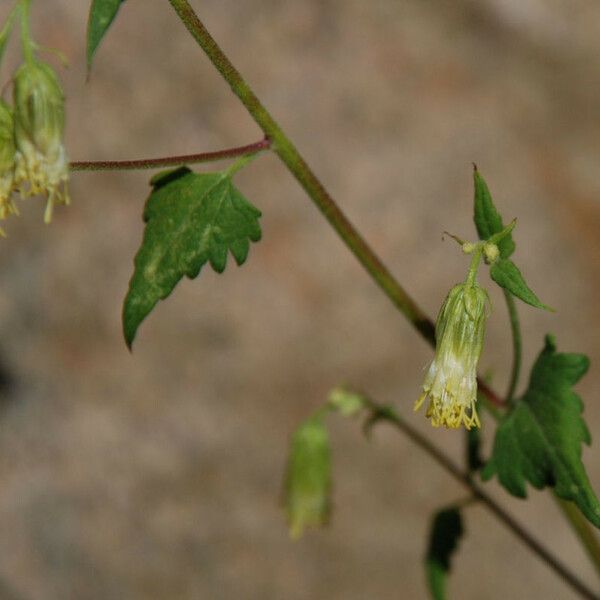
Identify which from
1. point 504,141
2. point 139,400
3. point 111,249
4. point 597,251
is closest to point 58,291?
point 111,249

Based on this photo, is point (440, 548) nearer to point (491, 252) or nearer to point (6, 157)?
point (491, 252)

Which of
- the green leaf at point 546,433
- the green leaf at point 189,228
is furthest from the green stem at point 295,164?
the green leaf at point 546,433

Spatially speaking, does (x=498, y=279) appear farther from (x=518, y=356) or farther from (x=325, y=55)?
(x=325, y=55)

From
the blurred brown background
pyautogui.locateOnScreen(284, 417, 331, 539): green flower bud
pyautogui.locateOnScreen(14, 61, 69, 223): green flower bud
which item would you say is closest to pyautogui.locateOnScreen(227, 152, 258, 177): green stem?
pyautogui.locateOnScreen(14, 61, 69, 223): green flower bud

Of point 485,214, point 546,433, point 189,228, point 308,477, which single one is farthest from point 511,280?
point 308,477

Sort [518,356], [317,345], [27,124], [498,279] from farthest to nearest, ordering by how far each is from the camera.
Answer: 1. [317,345]
2. [518,356]
3. [27,124]
4. [498,279]

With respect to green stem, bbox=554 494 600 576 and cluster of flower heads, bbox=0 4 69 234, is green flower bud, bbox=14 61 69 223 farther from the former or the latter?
green stem, bbox=554 494 600 576

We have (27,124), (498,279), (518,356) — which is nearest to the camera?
(498,279)
